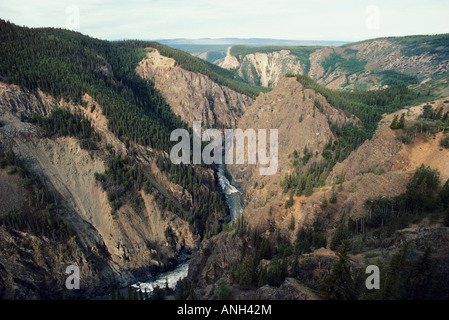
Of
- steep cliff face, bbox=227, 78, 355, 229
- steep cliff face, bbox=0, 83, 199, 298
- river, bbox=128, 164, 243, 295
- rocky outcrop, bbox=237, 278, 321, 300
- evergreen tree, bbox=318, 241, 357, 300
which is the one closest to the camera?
evergreen tree, bbox=318, 241, 357, 300

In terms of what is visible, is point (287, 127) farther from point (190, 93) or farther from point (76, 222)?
point (76, 222)

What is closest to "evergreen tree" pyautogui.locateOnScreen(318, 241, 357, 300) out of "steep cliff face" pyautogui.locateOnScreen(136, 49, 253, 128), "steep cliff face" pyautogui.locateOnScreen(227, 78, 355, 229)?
"steep cliff face" pyautogui.locateOnScreen(227, 78, 355, 229)

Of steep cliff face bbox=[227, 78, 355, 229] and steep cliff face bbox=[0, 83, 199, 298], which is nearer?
steep cliff face bbox=[0, 83, 199, 298]

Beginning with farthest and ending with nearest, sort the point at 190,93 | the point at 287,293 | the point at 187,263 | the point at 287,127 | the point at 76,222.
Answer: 1. the point at 190,93
2. the point at 287,127
3. the point at 187,263
4. the point at 76,222
5. the point at 287,293

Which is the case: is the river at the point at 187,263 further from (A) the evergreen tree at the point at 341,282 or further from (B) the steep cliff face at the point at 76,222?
(A) the evergreen tree at the point at 341,282

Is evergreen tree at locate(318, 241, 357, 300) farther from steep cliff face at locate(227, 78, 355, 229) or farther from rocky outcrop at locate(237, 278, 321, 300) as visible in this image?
steep cliff face at locate(227, 78, 355, 229)

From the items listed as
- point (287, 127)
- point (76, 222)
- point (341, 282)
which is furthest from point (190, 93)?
point (341, 282)
